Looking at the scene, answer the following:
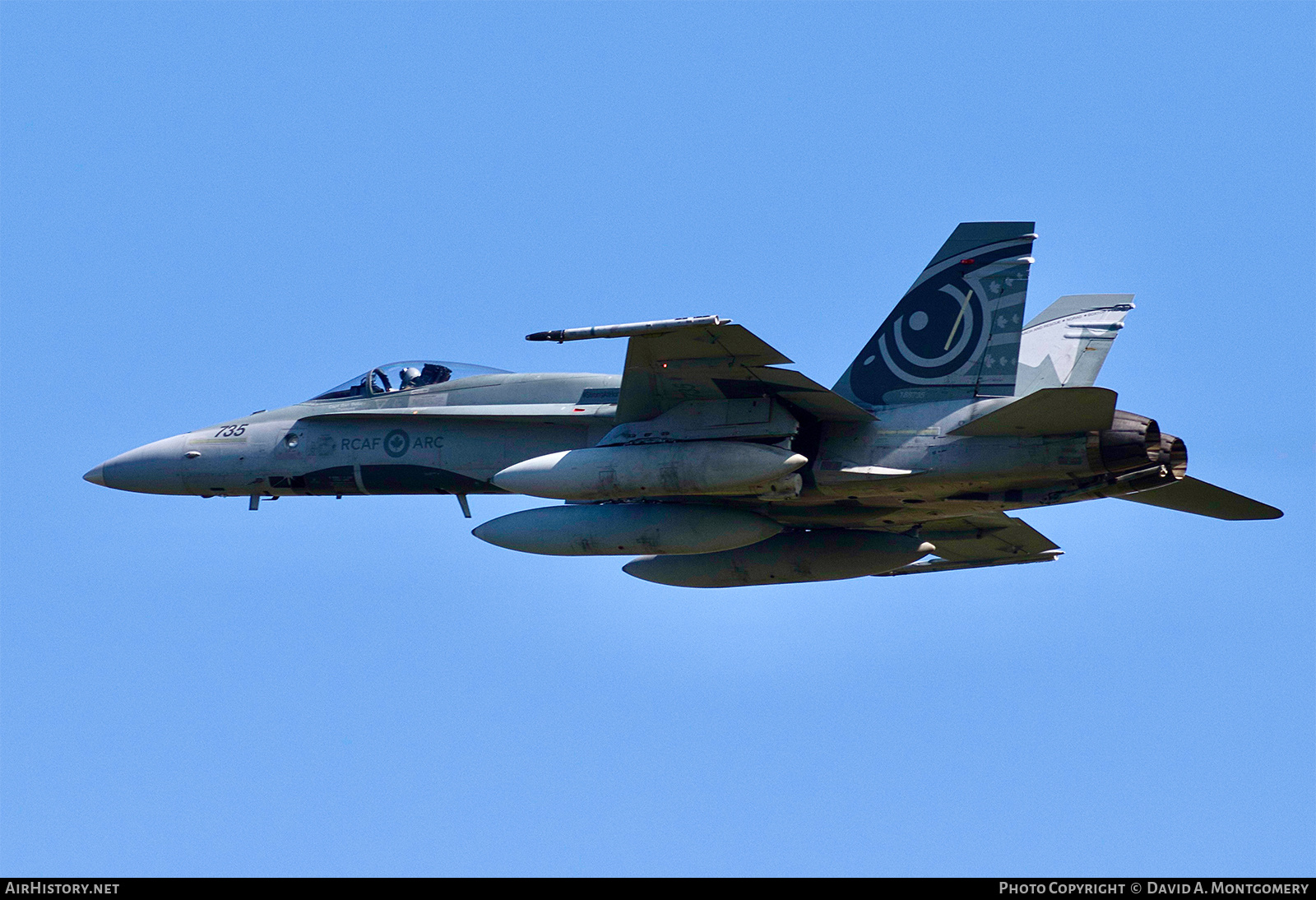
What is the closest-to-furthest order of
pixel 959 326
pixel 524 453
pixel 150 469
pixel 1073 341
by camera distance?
pixel 959 326, pixel 524 453, pixel 150 469, pixel 1073 341

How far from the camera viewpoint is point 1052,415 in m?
15.9

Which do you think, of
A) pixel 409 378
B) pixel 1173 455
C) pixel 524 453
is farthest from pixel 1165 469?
pixel 409 378

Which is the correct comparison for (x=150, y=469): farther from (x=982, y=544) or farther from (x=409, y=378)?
(x=982, y=544)

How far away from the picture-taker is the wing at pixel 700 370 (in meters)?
15.7

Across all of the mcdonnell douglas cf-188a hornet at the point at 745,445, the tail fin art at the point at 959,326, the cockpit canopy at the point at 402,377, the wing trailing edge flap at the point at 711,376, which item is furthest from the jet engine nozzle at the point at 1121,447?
the cockpit canopy at the point at 402,377

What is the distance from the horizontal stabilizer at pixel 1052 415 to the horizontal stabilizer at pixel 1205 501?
2.69 metres

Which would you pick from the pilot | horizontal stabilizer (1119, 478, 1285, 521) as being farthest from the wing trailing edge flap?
horizontal stabilizer (1119, 478, 1285, 521)

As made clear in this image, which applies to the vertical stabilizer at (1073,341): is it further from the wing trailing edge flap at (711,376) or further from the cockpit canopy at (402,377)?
the cockpit canopy at (402,377)

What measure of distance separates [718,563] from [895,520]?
2657 millimetres

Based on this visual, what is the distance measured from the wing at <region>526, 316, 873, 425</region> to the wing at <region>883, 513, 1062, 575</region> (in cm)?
456

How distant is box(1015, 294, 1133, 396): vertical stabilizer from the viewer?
2100cm

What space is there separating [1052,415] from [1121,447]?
35.0 inches

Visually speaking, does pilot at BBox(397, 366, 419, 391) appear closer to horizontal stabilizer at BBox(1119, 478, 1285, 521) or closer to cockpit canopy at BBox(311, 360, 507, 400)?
cockpit canopy at BBox(311, 360, 507, 400)

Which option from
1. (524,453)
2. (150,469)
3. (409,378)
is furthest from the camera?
(150,469)
